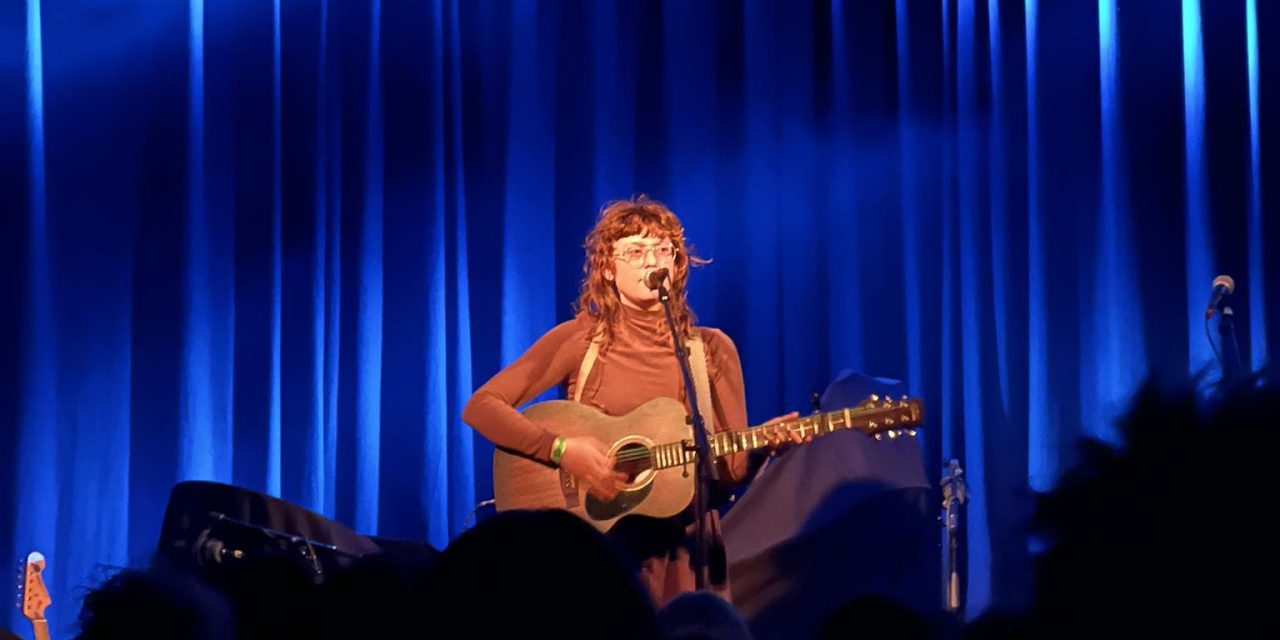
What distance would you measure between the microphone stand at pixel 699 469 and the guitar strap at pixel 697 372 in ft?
0.68

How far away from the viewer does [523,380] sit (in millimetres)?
4727

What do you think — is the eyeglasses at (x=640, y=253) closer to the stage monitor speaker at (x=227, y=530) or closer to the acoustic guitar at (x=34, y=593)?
the stage monitor speaker at (x=227, y=530)

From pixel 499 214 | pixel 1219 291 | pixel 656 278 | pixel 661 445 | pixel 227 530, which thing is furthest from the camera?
pixel 499 214

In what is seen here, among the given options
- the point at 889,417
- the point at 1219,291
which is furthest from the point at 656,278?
the point at 1219,291

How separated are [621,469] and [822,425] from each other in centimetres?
61

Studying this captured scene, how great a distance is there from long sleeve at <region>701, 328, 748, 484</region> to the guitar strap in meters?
0.03

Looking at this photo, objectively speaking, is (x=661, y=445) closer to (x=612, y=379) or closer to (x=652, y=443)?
(x=652, y=443)

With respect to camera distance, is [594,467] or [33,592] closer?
[594,467]

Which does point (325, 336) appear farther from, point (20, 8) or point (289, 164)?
point (20, 8)

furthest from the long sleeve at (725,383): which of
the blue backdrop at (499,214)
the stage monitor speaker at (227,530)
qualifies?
the blue backdrop at (499,214)

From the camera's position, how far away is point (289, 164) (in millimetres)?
6188

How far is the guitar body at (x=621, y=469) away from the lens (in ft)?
14.3

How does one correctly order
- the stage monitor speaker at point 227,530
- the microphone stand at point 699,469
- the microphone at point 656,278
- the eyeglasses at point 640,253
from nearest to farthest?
the stage monitor speaker at point 227,530, the microphone stand at point 699,469, the microphone at point 656,278, the eyeglasses at point 640,253

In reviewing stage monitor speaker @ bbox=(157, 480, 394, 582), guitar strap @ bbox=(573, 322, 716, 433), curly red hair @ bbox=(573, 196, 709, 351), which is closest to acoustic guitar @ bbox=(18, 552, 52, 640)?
stage monitor speaker @ bbox=(157, 480, 394, 582)
